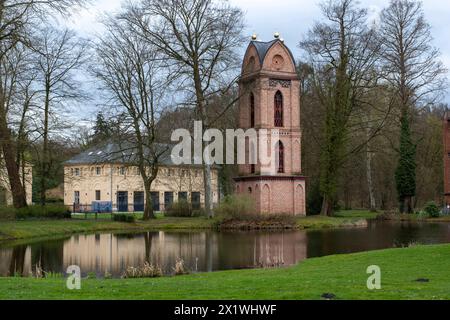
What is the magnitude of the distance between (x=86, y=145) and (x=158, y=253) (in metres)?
53.2

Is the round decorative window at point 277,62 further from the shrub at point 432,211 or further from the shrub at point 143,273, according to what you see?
the shrub at point 143,273

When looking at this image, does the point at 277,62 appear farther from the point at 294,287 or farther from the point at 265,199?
the point at 294,287

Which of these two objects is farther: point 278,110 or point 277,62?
point 278,110

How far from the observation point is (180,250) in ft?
72.5

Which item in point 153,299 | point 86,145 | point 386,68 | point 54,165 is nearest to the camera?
point 153,299

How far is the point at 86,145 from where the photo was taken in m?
72.2

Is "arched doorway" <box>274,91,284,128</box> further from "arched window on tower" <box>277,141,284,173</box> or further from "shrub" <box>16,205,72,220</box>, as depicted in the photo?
"shrub" <box>16,205,72,220</box>

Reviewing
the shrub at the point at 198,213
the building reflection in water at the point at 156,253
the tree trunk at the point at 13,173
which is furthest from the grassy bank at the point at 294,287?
the shrub at the point at 198,213

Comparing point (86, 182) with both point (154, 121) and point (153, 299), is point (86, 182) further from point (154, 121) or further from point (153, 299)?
point (153, 299)

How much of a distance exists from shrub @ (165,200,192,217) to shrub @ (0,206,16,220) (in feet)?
37.0

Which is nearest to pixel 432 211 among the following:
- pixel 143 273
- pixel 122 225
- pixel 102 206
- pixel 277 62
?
pixel 277 62

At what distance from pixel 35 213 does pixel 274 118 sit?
1637 centimetres

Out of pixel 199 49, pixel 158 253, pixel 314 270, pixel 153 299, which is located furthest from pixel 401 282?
pixel 199 49

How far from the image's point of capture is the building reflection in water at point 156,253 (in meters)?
17.6
